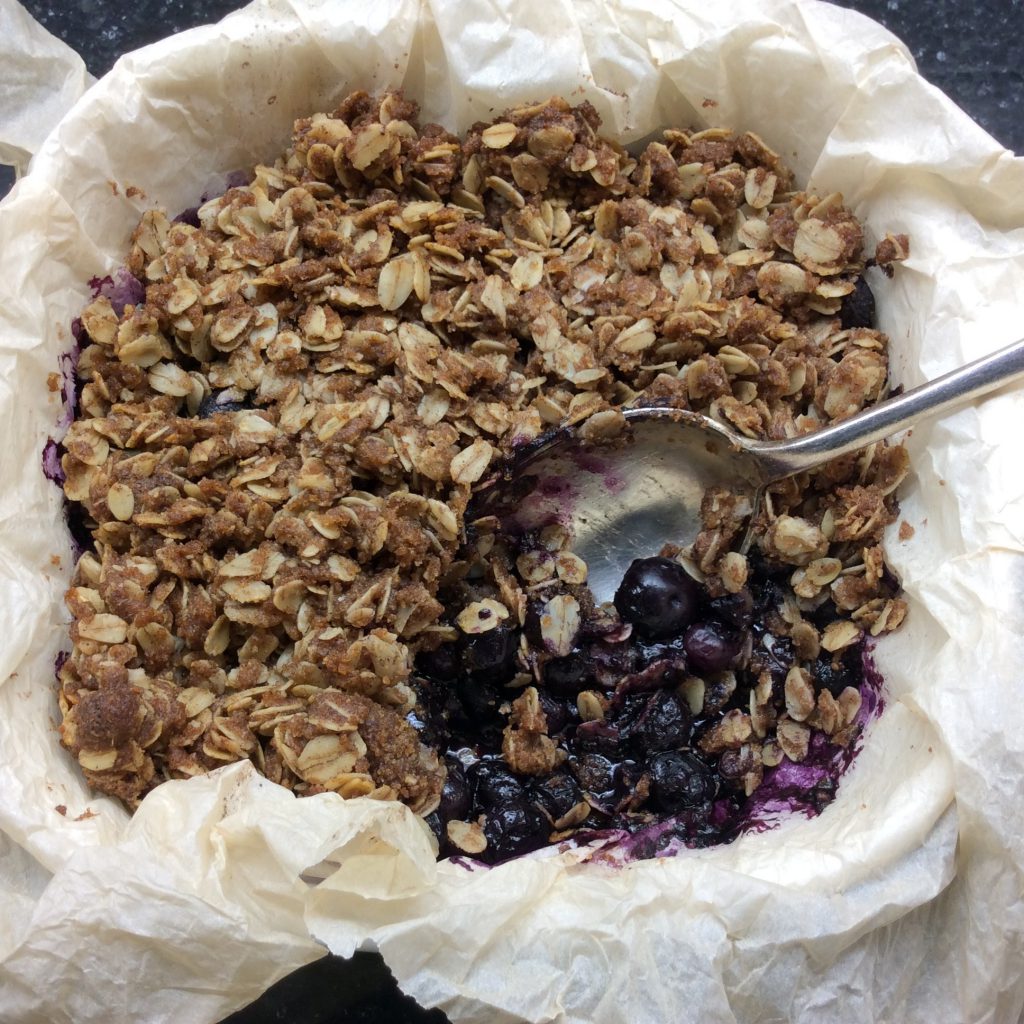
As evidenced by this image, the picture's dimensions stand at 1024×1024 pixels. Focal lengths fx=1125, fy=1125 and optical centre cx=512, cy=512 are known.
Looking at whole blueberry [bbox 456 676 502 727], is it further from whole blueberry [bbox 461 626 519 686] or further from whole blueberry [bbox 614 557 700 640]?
whole blueberry [bbox 614 557 700 640]

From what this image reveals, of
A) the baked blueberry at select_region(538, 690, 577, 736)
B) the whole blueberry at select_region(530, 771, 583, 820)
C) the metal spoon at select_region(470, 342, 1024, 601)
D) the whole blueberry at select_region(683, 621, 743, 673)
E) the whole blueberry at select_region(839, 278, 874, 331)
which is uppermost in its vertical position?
the whole blueberry at select_region(839, 278, 874, 331)

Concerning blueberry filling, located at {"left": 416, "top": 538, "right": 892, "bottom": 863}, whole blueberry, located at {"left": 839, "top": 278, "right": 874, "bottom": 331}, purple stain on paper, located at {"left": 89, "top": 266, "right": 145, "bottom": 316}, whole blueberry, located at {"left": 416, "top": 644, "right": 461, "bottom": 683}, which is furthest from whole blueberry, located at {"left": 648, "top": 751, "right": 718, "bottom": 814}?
purple stain on paper, located at {"left": 89, "top": 266, "right": 145, "bottom": 316}

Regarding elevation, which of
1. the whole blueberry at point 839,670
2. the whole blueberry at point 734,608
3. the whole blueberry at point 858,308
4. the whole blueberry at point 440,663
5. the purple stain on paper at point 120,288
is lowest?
the whole blueberry at point 440,663

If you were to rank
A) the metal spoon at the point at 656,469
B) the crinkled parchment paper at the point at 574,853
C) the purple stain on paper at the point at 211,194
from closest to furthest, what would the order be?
the crinkled parchment paper at the point at 574,853 < the metal spoon at the point at 656,469 < the purple stain on paper at the point at 211,194

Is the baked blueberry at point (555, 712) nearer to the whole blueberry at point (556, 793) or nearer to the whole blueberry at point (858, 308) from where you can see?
the whole blueberry at point (556, 793)

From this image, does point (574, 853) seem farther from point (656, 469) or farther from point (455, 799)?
point (656, 469)

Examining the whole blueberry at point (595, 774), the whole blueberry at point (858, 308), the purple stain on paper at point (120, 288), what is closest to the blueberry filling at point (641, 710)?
the whole blueberry at point (595, 774)

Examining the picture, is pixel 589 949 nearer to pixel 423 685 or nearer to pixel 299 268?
pixel 423 685
